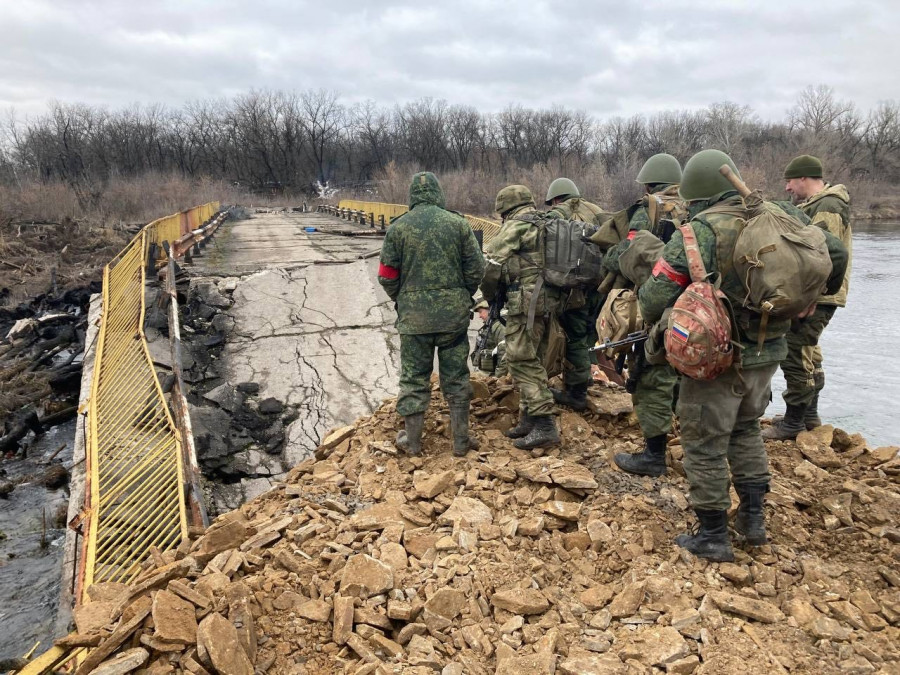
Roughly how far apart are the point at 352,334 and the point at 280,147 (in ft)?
198

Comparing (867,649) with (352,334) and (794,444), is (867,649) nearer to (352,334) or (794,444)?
(794,444)

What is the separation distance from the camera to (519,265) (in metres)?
4.05

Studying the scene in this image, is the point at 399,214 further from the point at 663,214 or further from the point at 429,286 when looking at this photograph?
the point at 663,214

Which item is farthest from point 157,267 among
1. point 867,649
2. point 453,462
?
point 867,649

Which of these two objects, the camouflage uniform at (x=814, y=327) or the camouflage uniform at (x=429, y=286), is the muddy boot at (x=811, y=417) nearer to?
the camouflage uniform at (x=814, y=327)

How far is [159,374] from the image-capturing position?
6.14 meters

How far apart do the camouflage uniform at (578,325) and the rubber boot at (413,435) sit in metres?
1.30

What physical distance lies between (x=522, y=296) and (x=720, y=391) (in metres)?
1.61

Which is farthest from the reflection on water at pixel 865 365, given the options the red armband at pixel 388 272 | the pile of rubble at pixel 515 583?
the red armband at pixel 388 272

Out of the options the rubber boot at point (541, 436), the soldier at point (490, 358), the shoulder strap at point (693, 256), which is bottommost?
the rubber boot at point (541, 436)

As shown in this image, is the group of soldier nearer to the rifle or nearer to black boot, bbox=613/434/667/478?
black boot, bbox=613/434/667/478

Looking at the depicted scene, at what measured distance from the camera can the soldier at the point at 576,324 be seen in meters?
4.38

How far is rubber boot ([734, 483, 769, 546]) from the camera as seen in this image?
2861mm

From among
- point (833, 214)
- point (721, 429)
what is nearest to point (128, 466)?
point (721, 429)
